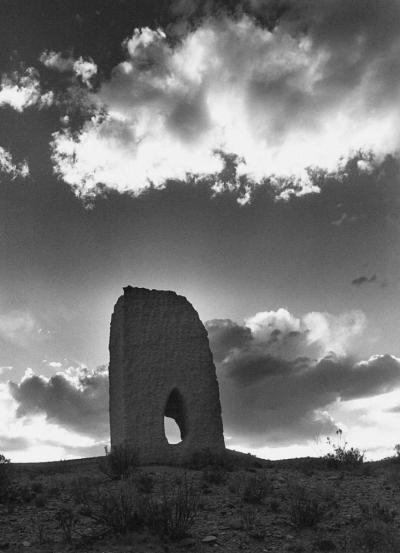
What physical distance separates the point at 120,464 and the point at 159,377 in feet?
10.4

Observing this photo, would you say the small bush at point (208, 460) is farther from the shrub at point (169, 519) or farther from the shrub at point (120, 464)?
the shrub at point (169, 519)

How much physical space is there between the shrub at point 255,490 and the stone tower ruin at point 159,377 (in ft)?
15.7

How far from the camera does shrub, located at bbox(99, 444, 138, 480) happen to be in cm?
1266

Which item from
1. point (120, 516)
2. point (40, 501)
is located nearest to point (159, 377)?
point (40, 501)

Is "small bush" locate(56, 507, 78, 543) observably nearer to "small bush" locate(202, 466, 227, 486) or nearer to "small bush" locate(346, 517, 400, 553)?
"small bush" locate(202, 466, 227, 486)

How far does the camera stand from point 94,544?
767cm

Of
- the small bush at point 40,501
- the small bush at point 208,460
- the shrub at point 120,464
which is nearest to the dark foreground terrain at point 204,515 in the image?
the small bush at point 40,501

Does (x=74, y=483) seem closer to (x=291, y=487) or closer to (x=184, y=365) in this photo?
(x=291, y=487)

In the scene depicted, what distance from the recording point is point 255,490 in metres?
10.3

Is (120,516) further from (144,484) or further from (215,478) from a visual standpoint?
(215,478)

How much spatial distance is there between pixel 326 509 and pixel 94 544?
4.09 meters

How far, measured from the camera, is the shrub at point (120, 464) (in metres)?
12.7

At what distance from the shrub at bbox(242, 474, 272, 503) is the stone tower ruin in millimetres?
4795

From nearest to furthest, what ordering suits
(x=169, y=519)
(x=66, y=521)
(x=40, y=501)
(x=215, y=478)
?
(x=169, y=519) < (x=66, y=521) < (x=40, y=501) < (x=215, y=478)
